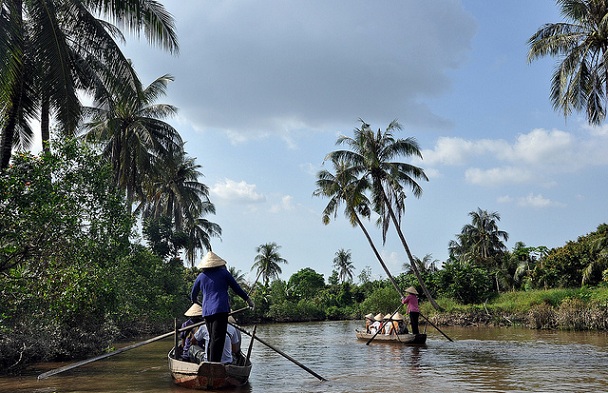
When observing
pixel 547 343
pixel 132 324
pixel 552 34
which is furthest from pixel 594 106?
pixel 132 324

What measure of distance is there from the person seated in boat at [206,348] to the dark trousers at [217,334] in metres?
0.24

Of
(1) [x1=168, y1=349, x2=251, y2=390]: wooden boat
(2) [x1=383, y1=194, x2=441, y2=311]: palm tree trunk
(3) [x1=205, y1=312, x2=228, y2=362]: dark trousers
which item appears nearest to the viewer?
(1) [x1=168, y1=349, x2=251, y2=390]: wooden boat

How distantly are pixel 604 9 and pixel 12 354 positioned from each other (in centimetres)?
1989

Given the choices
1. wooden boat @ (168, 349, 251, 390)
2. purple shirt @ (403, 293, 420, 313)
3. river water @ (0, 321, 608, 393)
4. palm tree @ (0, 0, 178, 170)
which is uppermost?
palm tree @ (0, 0, 178, 170)

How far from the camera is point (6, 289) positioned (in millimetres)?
9750

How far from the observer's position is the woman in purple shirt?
27.6 ft

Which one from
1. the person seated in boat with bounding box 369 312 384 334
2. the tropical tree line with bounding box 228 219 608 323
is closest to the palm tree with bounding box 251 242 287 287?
the tropical tree line with bounding box 228 219 608 323

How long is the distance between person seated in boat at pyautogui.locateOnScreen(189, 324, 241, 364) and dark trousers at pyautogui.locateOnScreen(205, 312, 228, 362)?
235mm

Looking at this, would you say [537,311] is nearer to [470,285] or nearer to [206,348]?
[470,285]

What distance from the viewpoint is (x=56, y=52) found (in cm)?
1218

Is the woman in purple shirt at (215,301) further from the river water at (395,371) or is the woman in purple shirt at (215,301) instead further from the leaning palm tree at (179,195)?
the leaning palm tree at (179,195)

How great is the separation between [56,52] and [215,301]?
7493mm

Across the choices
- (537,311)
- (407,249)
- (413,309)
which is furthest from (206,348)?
(407,249)

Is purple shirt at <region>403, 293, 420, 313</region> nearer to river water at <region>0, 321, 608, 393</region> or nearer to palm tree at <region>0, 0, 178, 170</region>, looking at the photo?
river water at <region>0, 321, 608, 393</region>
